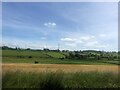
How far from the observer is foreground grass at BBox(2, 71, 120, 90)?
1123cm

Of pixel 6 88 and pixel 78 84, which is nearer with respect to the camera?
pixel 6 88

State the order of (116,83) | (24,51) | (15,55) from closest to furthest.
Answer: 1. (116,83)
2. (15,55)
3. (24,51)

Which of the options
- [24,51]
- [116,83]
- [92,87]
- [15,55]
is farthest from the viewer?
[24,51]

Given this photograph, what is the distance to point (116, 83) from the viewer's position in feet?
41.6

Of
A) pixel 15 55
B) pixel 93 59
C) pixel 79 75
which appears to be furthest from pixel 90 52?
pixel 79 75

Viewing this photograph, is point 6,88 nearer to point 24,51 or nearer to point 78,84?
point 78,84

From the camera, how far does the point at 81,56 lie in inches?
2906

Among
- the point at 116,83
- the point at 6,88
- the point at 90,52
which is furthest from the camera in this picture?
the point at 90,52

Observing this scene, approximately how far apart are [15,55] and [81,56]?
22.8 metres

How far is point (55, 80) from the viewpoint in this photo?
1152cm

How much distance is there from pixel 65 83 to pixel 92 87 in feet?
3.94

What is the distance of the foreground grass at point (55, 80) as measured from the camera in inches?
442

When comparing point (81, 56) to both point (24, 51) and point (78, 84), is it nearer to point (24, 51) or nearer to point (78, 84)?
point (24, 51)

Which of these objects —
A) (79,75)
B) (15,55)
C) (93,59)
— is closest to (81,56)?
(93,59)
